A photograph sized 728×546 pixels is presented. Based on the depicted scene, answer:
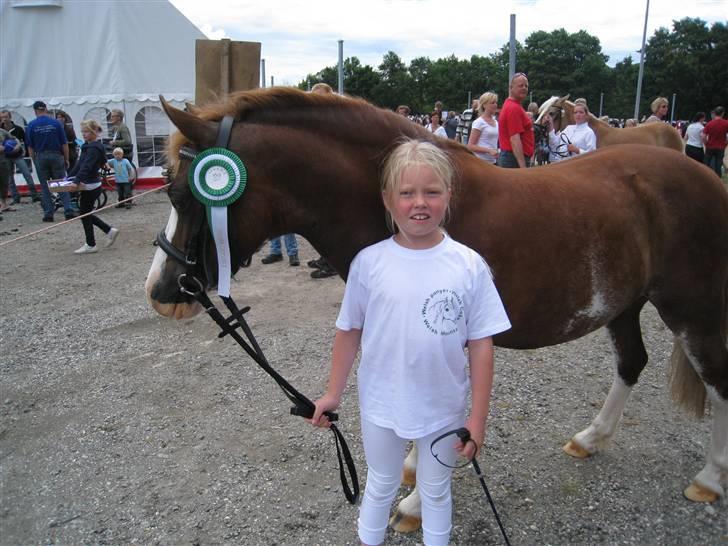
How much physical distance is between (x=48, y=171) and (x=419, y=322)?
38.0ft

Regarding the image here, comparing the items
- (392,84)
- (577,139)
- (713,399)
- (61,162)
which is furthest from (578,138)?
(392,84)

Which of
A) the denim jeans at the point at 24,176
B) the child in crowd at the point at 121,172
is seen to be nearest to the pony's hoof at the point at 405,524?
the child in crowd at the point at 121,172

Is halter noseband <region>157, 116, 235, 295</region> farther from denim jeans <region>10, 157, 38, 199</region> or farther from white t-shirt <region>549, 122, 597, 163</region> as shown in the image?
denim jeans <region>10, 157, 38, 199</region>

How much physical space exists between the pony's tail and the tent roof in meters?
14.4

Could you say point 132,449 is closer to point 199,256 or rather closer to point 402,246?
point 199,256

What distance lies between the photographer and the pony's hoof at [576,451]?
3.05 metres

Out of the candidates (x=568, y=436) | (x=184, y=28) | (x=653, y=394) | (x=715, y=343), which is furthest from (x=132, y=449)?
(x=184, y=28)

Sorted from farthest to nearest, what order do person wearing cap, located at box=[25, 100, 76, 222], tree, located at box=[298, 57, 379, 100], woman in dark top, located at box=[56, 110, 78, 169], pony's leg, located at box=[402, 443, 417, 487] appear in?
tree, located at box=[298, 57, 379, 100] → woman in dark top, located at box=[56, 110, 78, 169] → person wearing cap, located at box=[25, 100, 76, 222] → pony's leg, located at box=[402, 443, 417, 487]

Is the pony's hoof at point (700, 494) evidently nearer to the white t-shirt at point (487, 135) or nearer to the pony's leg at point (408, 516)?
the pony's leg at point (408, 516)

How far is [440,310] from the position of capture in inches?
65.1

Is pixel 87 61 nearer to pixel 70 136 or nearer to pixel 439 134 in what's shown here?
pixel 70 136

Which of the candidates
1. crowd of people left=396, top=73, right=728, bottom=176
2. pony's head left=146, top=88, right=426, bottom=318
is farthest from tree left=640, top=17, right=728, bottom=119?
pony's head left=146, top=88, right=426, bottom=318

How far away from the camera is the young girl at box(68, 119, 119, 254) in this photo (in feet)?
26.9

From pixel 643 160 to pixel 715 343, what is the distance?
101 cm
